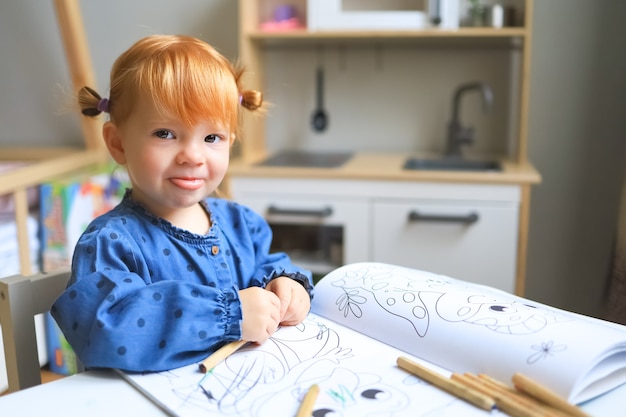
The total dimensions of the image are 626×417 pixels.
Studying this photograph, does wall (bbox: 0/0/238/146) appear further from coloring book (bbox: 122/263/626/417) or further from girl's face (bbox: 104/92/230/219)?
coloring book (bbox: 122/263/626/417)

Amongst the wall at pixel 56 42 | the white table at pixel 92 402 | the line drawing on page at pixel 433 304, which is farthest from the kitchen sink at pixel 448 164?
the white table at pixel 92 402

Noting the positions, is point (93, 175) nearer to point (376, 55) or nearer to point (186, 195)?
point (376, 55)

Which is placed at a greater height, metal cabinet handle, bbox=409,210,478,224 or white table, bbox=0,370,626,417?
white table, bbox=0,370,626,417

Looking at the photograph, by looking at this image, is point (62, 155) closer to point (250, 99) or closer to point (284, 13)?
point (284, 13)

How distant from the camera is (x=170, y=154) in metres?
0.71

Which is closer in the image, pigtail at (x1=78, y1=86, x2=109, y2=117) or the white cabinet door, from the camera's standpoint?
pigtail at (x1=78, y1=86, x2=109, y2=117)

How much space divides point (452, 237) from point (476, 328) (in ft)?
3.64

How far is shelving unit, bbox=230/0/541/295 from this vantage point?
5.57 ft

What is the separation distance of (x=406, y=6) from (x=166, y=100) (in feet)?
4.30

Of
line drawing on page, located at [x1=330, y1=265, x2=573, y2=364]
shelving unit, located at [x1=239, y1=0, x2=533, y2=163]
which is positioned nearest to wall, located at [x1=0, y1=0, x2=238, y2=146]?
shelving unit, located at [x1=239, y1=0, x2=533, y2=163]

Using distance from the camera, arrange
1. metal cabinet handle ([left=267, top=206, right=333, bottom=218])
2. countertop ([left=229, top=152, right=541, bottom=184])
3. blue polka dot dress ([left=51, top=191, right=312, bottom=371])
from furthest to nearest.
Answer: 1. metal cabinet handle ([left=267, top=206, right=333, bottom=218])
2. countertop ([left=229, top=152, right=541, bottom=184])
3. blue polka dot dress ([left=51, top=191, right=312, bottom=371])

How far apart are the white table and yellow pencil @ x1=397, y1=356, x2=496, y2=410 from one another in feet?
0.30

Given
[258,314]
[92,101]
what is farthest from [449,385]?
[92,101]

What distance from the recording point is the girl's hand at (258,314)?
26.7 inches
